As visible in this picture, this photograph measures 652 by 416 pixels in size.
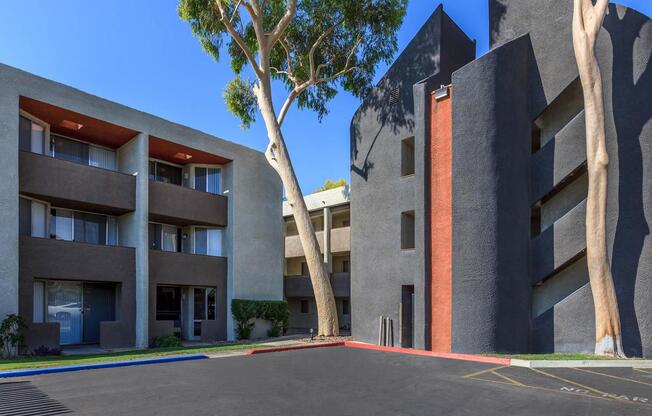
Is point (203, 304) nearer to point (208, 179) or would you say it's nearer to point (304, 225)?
point (208, 179)

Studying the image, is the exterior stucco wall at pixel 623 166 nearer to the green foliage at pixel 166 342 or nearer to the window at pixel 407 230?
the window at pixel 407 230

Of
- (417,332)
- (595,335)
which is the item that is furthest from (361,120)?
(595,335)

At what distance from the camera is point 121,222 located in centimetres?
2086

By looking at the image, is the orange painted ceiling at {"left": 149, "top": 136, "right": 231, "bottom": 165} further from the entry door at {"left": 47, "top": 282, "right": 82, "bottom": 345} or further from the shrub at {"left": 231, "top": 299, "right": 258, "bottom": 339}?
the shrub at {"left": 231, "top": 299, "right": 258, "bottom": 339}

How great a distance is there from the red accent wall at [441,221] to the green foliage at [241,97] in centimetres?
1035

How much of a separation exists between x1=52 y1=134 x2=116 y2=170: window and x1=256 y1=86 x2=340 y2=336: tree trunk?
6.64 m

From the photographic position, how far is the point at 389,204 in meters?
18.7

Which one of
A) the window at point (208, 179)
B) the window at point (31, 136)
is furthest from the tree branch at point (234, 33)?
the window at point (31, 136)

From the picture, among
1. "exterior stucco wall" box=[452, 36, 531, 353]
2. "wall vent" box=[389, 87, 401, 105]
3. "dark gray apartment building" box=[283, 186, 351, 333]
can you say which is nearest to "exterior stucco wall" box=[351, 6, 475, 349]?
"wall vent" box=[389, 87, 401, 105]

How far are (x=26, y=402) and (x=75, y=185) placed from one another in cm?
1130

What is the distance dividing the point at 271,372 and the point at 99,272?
10320mm

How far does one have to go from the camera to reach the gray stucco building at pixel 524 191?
45.8 feet

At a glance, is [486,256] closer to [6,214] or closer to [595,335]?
[595,335]

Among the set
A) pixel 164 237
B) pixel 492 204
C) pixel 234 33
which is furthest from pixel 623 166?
pixel 164 237
